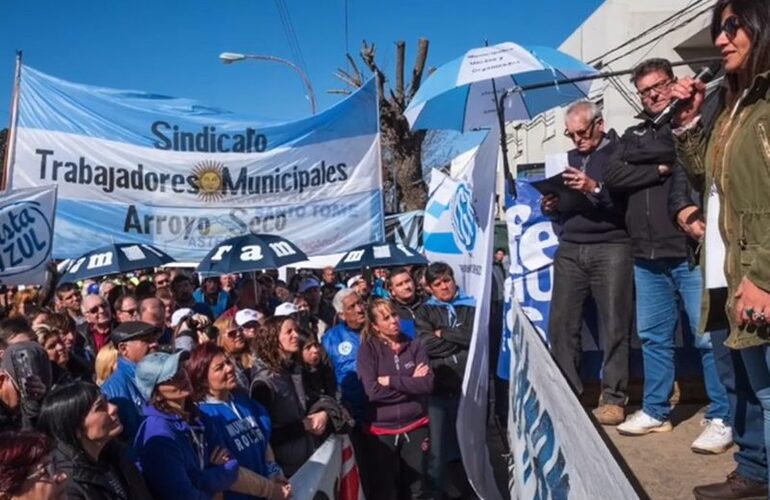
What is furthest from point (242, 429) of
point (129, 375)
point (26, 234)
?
point (26, 234)

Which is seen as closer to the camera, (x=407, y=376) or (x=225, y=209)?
(x=407, y=376)

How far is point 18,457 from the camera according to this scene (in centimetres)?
215

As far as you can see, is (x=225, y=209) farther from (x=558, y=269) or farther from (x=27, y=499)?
(x=27, y=499)

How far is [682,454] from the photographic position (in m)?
2.98

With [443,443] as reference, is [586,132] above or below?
above

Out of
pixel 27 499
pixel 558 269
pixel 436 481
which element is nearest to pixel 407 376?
pixel 436 481

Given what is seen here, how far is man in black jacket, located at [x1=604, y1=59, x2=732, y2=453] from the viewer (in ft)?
10.7

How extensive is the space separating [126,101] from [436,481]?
16.7ft

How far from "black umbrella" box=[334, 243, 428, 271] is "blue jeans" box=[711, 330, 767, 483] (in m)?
5.80

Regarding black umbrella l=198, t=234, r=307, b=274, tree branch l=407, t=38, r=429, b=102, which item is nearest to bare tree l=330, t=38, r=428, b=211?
tree branch l=407, t=38, r=429, b=102

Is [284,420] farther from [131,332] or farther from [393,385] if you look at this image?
[131,332]

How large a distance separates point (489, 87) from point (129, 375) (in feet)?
13.5

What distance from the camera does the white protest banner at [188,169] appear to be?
7.29 metres

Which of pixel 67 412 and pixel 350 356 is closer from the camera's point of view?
pixel 67 412
